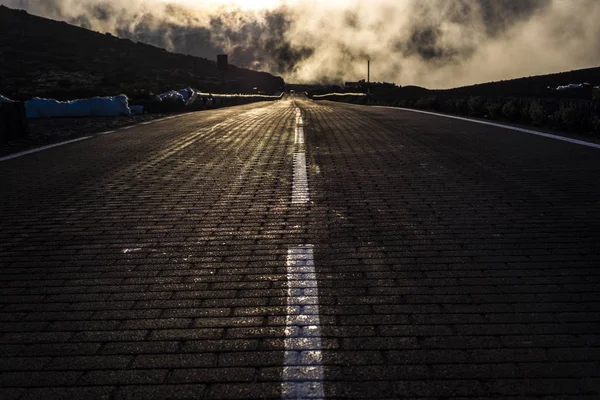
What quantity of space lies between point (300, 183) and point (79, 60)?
272 ft

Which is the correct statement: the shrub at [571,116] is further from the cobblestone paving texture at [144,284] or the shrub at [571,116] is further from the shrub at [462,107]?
the cobblestone paving texture at [144,284]

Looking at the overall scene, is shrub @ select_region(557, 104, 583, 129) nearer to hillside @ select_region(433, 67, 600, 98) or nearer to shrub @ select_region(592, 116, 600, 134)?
shrub @ select_region(592, 116, 600, 134)

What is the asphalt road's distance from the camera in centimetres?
296

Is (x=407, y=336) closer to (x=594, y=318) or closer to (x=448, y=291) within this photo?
(x=448, y=291)

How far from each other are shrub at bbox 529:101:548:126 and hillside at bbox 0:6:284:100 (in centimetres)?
3662

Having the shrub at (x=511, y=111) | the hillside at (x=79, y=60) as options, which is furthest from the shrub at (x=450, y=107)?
the hillside at (x=79, y=60)

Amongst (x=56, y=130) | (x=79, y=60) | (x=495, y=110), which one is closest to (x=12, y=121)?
(x=56, y=130)

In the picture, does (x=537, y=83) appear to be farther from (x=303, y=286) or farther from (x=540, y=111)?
(x=303, y=286)

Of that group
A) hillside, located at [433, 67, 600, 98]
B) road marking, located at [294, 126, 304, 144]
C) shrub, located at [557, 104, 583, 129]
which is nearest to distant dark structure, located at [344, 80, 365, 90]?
hillside, located at [433, 67, 600, 98]

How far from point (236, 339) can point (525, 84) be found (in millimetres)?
51463

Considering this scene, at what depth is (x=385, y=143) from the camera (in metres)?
13.3

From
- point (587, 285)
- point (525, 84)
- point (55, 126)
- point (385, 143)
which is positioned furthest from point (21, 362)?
point (525, 84)

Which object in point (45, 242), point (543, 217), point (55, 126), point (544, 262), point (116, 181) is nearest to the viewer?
point (544, 262)

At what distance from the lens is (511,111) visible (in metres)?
20.6
